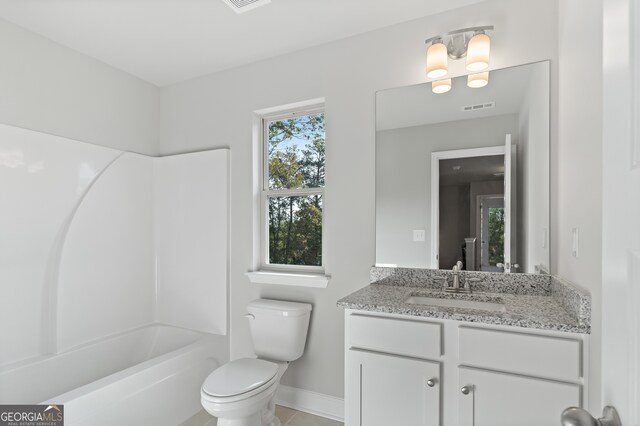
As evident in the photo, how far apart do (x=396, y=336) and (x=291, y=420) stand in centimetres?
121

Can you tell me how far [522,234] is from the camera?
190 centimetres

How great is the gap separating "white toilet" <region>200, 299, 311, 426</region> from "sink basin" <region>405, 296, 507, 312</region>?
31.5 inches

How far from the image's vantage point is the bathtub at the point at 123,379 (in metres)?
1.82

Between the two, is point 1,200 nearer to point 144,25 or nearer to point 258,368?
point 144,25

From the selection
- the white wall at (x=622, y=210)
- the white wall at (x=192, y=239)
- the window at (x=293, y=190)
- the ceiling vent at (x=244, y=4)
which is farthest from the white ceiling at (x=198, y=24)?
the white wall at (x=622, y=210)

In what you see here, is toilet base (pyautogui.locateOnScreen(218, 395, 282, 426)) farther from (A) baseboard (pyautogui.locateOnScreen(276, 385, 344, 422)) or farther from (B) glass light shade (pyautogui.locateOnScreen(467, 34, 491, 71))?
(B) glass light shade (pyautogui.locateOnScreen(467, 34, 491, 71))

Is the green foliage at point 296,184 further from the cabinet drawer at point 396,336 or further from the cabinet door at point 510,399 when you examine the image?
the cabinet door at point 510,399

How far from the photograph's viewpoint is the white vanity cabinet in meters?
1.33

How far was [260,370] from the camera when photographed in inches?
80.0

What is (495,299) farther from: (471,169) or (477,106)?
(477,106)

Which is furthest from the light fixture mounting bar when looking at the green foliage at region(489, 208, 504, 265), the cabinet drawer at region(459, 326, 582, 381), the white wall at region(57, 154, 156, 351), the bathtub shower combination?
the white wall at region(57, 154, 156, 351)

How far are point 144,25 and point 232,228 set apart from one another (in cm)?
148

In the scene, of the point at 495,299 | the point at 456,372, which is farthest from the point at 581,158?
the point at 456,372

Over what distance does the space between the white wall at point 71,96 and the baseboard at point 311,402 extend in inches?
90.2
